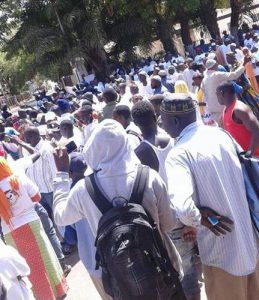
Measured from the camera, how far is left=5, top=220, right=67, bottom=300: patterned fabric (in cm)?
369

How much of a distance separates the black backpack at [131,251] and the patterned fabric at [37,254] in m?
1.50

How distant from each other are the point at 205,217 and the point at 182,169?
29 centimetres

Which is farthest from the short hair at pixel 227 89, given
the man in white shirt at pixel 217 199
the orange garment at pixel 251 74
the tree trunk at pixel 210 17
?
the tree trunk at pixel 210 17

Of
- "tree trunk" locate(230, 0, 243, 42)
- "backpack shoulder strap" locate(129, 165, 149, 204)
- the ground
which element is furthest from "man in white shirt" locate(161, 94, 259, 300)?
"tree trunk" locate(230, 0, 243, 42)

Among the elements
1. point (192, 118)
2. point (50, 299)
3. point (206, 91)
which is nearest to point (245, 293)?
point (192, 118)

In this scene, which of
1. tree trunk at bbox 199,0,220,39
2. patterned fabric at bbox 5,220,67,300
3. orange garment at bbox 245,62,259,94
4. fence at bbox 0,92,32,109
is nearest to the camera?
patterned fabric at bbox 5,220,67,300

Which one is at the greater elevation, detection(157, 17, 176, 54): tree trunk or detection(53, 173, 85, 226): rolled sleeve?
detection(157, 17, 176, 54): tree trunk

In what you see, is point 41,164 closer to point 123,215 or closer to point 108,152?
point 108,152

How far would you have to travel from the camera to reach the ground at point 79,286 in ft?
13.8

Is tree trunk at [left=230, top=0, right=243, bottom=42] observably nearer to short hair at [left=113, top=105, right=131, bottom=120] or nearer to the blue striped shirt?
short hair at [left=113, top=105, right=131, bottom=120]

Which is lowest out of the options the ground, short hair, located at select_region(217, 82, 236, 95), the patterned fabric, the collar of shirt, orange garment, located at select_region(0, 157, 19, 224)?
the ground

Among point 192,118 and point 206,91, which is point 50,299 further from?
point 206,91

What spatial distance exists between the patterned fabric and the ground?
0.44 meters

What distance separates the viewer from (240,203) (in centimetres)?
244
